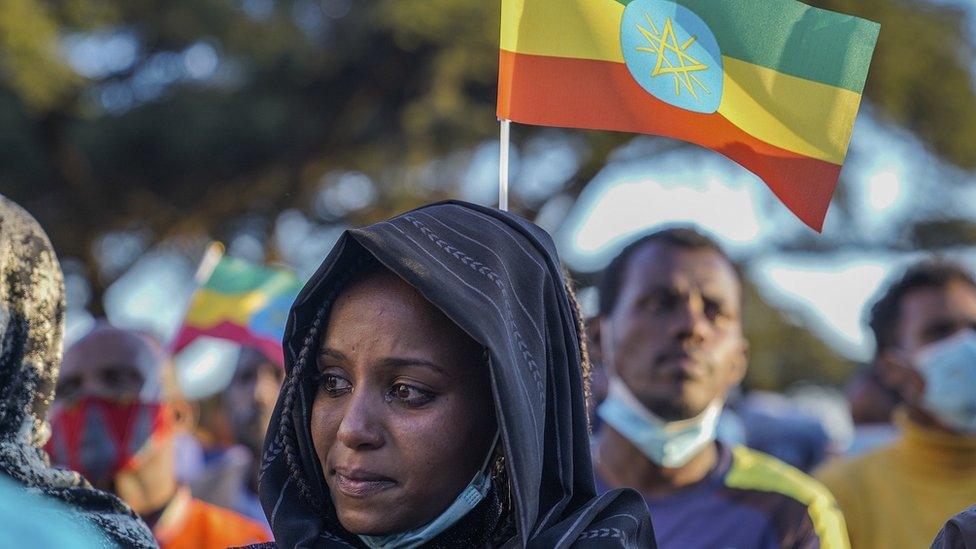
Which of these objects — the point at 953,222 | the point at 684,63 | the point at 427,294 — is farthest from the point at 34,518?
the point at 953,222

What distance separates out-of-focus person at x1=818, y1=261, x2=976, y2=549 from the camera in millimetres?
5273

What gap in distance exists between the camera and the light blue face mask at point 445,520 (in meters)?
2.79

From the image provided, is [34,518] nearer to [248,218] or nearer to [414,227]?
[414,227]

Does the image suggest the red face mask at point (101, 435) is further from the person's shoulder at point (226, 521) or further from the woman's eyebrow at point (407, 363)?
the woman's eyebrow at point (407, 363)

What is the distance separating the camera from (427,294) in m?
2.72

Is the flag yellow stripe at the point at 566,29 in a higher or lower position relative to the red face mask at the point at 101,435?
higher

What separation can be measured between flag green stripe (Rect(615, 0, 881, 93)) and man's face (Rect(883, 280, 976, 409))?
221 centimetres

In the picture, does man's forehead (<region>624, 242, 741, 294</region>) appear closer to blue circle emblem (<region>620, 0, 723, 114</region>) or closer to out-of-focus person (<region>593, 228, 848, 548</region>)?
out-of-focus person (<region>593, 228, 848, 548</region>)

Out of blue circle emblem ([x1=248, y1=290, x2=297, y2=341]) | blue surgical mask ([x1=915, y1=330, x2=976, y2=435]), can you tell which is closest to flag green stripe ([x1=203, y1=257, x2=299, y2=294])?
blue circle emblem ([x1=248, y1=290, x2=297, y2=341])

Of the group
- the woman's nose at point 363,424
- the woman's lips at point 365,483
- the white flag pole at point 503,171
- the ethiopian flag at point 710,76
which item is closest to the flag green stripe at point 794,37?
the ethiopian flag at point 710,76

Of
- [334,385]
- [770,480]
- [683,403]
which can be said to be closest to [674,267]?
[683,403]

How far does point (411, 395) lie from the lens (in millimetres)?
2797

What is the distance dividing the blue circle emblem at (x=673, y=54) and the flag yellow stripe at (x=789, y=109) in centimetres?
4

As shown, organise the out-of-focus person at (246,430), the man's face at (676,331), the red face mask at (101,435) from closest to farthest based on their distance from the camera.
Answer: the man's face at (676,331), the red face mask at (101,435), the out-of-focus person at (246,430)
